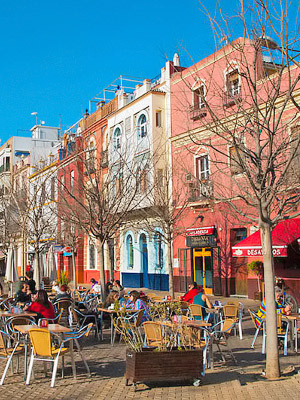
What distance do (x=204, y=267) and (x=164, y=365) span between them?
16813mm

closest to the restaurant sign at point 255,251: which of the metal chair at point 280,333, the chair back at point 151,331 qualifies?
the metal chair at point 280,333

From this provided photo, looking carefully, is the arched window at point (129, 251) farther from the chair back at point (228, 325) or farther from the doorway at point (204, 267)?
the chair back at point (228, 325)

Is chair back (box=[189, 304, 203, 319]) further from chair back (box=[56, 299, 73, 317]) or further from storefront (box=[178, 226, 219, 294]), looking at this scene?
storefront (box=[178, 226, 219, 294])

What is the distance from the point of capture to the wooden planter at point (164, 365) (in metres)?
7.13

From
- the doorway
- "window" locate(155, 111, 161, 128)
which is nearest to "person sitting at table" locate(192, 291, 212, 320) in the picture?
the doorway

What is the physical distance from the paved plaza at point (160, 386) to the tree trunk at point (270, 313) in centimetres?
22

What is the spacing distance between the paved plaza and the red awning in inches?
323

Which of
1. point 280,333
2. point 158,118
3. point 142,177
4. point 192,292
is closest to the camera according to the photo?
point 280,333

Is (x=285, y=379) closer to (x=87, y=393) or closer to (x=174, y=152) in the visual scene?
(x=87, y=393)

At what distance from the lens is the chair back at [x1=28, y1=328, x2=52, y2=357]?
756 cm

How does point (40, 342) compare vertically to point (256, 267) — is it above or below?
below

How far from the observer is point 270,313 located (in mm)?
7898

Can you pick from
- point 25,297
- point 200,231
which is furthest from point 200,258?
point 25,297

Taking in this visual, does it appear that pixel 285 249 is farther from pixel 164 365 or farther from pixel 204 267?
pixel 164 365
